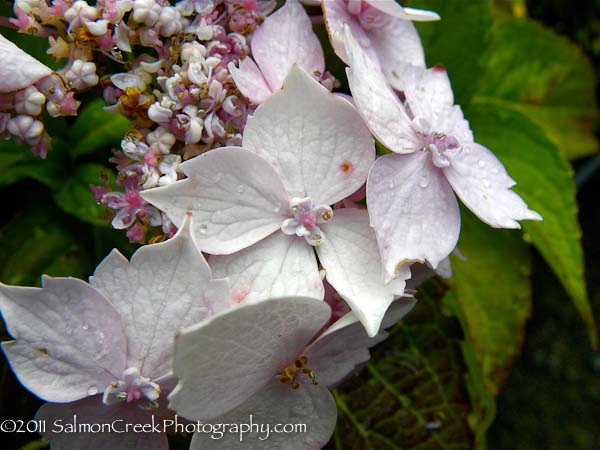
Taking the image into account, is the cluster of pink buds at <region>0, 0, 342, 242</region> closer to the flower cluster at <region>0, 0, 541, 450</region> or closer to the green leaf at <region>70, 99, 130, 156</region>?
the flower cluster at <region>0, 0, 541, 450</region>

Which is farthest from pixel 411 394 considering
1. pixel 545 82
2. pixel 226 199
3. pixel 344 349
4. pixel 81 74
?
pixel 545 82

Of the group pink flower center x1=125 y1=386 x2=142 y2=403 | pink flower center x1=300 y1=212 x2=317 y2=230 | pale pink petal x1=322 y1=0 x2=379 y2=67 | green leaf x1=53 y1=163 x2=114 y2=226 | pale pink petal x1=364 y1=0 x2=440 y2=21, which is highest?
pale pink petal x1=364 y1=0 x2=440 y2=21

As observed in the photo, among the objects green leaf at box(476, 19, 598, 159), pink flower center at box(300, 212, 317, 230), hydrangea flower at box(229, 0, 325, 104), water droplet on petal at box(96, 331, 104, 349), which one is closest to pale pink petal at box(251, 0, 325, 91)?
hydrangea flower at box(229, 0, 325, 104)

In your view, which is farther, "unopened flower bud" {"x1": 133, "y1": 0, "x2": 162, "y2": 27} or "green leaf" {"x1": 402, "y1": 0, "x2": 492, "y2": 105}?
"green leaf" {"x1": 402, "y1": 0, "x2": 492, "y2": 105}

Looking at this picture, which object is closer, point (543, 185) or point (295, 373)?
point (295, 373)

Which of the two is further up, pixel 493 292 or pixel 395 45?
pixel 395 45

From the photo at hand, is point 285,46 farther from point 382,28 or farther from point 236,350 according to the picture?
point 236,350
